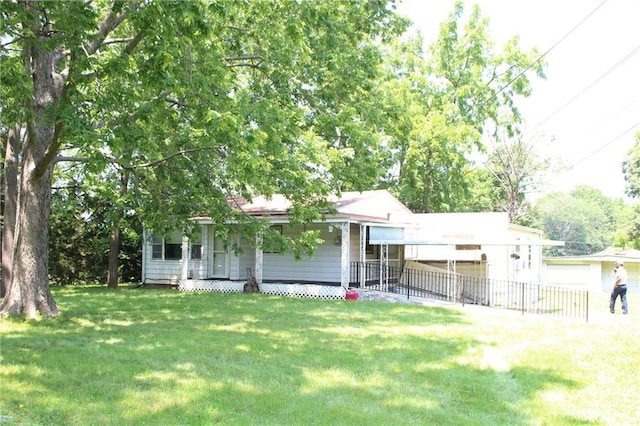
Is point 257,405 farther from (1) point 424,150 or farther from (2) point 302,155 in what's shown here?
(1) point 424,150

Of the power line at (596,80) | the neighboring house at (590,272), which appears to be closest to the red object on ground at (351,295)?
the power line at (596,80)

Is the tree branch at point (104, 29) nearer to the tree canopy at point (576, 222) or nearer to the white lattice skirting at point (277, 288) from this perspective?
the white lattice skirting at point (277, 288)

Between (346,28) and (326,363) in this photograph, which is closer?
(326,363)

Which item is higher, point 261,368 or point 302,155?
point 302,155

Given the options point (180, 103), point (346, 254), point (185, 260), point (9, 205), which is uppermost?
point (180, 103)

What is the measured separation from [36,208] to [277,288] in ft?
30.6

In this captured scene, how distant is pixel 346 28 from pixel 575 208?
75.2 metres

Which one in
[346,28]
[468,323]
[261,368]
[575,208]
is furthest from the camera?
[575,208]

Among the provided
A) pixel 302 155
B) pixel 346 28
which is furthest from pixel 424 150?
pixel 302 155

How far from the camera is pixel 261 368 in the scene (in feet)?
22.9

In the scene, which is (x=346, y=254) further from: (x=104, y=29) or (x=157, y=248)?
(x=104, y=29)

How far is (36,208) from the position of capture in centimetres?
1087

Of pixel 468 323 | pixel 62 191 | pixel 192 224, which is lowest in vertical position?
pixel 468 323

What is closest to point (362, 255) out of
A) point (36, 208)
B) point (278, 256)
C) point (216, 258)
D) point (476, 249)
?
point (278, 256)
